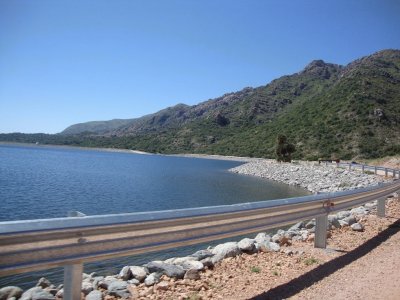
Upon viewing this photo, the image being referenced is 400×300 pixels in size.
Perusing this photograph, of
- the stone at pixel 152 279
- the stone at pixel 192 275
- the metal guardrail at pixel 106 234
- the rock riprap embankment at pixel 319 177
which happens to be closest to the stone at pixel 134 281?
the stone at pixel 152 279

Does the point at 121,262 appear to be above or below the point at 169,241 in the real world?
below

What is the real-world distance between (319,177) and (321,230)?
121 ft

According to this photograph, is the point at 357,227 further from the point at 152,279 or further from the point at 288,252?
the point at 152,279

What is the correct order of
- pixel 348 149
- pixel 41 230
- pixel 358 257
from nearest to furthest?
Result: pixel 41 230 → pixel 358 257 → pixel 348 149

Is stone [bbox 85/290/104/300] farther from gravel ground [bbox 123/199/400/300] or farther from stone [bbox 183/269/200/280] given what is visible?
stone [bbox 183/269/200/280]

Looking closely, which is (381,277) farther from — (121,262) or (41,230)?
(121,262)

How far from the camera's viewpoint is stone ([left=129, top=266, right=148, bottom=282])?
673cm

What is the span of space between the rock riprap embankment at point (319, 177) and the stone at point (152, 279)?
25.0m

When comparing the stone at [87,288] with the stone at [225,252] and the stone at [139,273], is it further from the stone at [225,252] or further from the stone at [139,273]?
the stone at [225,252]

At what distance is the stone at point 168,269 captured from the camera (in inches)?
258

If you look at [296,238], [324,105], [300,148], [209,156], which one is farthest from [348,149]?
[209,156]

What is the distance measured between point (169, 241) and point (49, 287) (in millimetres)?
3302

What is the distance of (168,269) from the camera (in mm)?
6723

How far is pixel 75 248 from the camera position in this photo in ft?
13.3
